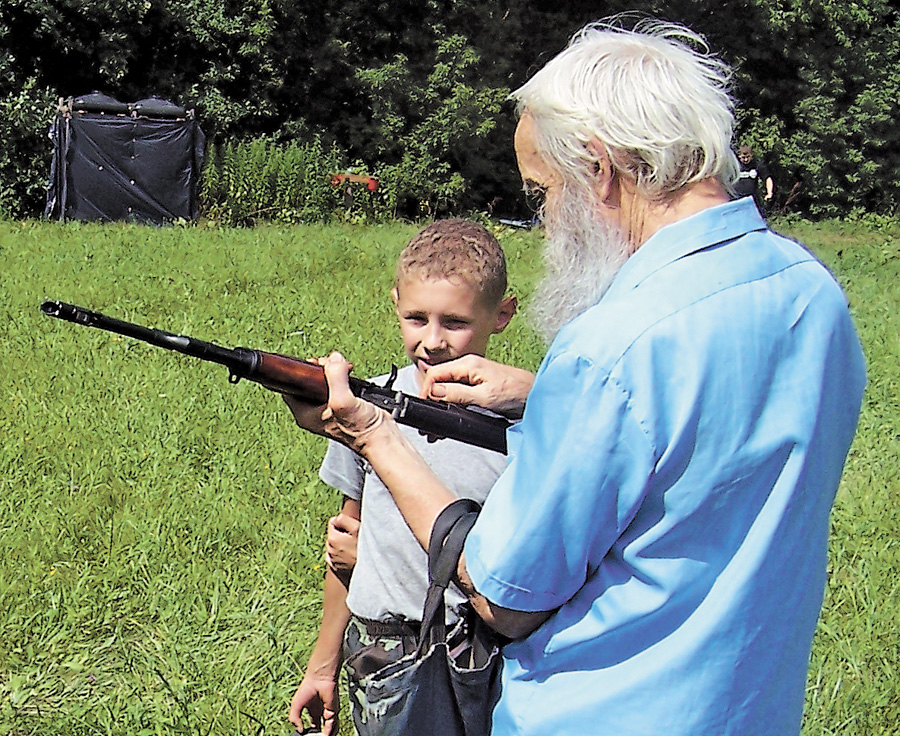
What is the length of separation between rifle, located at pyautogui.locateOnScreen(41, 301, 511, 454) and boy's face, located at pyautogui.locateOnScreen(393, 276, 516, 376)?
1.13 feet

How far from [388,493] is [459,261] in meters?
0.54

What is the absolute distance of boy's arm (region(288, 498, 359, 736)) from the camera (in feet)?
8.43

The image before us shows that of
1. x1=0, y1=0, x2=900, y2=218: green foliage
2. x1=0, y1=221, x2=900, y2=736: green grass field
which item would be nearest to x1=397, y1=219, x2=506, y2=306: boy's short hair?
x1=0, y1=221, x2=900, y2=736: green grass field

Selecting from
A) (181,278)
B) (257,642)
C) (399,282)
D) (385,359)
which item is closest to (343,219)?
(181,278)

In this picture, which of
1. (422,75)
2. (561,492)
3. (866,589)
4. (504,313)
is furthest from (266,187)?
(561,492)

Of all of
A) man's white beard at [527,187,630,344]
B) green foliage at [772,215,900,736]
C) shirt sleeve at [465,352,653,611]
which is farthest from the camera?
green foliage at [772,215,900,736]

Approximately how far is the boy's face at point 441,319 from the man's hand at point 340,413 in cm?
44

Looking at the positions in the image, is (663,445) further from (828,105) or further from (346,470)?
(828,105)

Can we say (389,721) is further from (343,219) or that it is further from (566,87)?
(343,219)

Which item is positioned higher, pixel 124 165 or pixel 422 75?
pixel 422 75

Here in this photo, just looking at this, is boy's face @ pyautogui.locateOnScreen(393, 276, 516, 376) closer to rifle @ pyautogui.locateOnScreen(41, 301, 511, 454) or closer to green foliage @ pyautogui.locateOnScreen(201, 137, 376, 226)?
rifle @ pyautogui.locateOnScreen(41, 301, 511, 454)

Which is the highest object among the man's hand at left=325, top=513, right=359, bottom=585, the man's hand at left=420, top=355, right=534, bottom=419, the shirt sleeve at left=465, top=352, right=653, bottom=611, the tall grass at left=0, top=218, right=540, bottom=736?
the shirt sleeve at left=465, top=352, right=653, bottom=611

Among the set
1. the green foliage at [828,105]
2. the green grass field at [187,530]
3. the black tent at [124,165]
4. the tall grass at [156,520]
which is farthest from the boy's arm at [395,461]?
the green foliage at [828,105]

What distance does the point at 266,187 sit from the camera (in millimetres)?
19188
